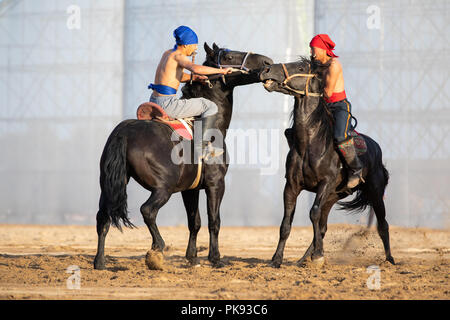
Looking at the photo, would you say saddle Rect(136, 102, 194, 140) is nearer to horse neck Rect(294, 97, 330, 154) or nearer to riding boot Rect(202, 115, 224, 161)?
riding boot Rect(202, 115, 224, 161)

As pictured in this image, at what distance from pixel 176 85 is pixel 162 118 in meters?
0.50

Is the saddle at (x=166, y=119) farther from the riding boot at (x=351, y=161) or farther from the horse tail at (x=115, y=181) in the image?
the riding boot at (x=351, y=161)

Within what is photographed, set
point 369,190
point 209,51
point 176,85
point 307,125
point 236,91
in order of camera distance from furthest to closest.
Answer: point 236,91, point 369,190, point 209,51, point 176,85, point 307,125

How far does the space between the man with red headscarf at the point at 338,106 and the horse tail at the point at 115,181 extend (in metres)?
2.43

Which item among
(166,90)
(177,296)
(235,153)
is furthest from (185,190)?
(235,153)

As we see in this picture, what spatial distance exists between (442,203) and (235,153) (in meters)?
5.75

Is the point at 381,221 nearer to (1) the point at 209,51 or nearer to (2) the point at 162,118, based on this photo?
(1) the point at 209,51

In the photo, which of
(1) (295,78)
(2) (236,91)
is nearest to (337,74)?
(1) (295,78)

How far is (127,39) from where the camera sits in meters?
16.7

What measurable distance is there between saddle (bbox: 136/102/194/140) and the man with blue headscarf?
0.38 ft

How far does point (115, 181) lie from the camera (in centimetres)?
557

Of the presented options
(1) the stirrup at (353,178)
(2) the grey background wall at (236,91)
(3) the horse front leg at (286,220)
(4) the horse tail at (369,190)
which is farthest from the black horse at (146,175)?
(2) the grey background wall at (236,91)

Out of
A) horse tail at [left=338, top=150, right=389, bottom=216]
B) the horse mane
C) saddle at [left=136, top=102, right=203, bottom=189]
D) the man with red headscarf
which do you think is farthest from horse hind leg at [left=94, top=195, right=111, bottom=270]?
horse tail at [left=338, top=150, right=389, bottom=216]
